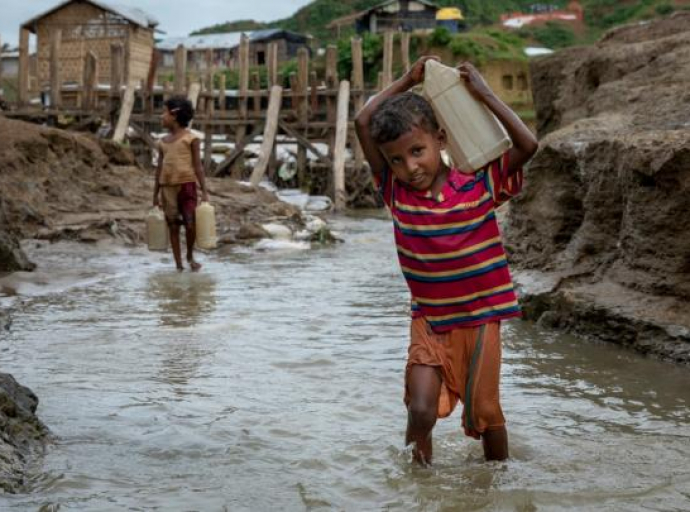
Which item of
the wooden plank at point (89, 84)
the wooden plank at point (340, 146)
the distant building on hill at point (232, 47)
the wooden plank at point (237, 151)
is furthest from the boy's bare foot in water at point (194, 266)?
the distant building on hill at point (232, 47)

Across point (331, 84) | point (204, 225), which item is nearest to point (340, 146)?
point (331, 84)

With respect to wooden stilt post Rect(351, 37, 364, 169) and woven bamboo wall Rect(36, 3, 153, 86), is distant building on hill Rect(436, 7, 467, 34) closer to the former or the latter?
woven bamboo wall Rect(36, 3, 153, 86)

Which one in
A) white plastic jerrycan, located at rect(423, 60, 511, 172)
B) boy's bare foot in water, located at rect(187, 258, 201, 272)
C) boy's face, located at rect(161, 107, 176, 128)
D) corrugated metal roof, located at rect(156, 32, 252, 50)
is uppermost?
corrugated metal roof, located at rect(156, 32, 252, 50)

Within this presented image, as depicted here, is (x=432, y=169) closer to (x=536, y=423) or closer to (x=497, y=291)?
(x=497, y=291)

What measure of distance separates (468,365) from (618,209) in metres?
3.36

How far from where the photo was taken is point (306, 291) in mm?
8773

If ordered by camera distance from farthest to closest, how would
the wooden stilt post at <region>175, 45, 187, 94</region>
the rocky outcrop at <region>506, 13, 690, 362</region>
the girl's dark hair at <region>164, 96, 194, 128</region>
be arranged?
the wooden stilt post at <region>175, 45, 187, 94</region> → the girl's dark hair at <region>164, 96, 194, 128</region> → the rocky outcrop at <region>506, 13, 690, 362</region>

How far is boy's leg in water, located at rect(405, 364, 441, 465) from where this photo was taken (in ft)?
11.9

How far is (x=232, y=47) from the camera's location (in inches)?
2156

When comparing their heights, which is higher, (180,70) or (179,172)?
(180,70)

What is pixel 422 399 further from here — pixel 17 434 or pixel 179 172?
pixel 179 172

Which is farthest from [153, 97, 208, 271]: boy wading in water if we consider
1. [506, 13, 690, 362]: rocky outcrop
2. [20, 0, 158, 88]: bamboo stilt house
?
[20, 0, 158, 88]: bamboo stilt house

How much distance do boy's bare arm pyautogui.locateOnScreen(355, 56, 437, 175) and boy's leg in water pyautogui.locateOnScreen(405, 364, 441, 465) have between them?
2.44 feet

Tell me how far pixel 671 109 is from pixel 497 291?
3.82 metres
